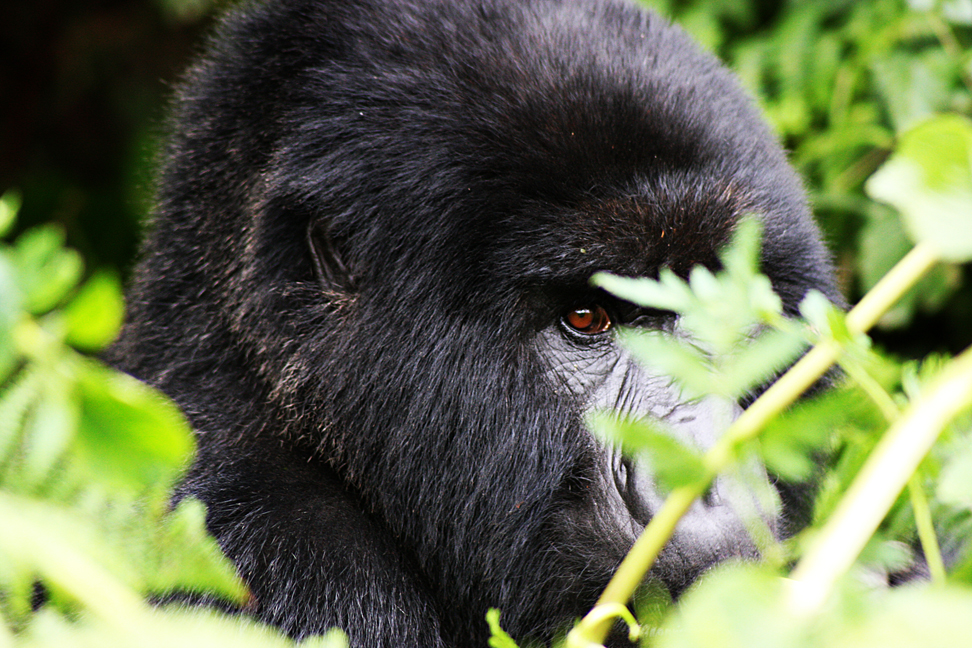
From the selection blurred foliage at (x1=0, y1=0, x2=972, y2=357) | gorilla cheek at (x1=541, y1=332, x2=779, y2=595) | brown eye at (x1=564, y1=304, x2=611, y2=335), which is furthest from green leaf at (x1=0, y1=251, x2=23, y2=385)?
blurred foliage at (x1=0, y1=0, x2=972, y2=357)

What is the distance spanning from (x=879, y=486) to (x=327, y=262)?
1.22m

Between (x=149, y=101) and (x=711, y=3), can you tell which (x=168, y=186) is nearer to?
(x=711, y=3)

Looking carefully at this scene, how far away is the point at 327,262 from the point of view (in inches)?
61.2

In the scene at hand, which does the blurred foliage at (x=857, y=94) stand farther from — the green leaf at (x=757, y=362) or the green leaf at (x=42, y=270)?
the green leaf at (x=42, y=270)

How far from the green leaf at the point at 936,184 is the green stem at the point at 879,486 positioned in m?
0.06

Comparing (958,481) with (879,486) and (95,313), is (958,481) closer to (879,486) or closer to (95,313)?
(879,486)

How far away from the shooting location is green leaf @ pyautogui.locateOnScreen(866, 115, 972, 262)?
0.48m

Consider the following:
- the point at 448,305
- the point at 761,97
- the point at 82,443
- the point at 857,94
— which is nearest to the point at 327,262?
the point at 448,305

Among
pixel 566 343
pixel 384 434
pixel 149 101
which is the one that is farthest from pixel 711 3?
pixel 149 101

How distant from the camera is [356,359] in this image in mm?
1472

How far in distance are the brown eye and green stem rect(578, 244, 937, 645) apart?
3.10 ft

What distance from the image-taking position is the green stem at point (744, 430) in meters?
0.50

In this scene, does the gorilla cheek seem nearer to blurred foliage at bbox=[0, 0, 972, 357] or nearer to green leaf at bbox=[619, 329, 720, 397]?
green leaf at bbox=[619, 329, 720, 397]

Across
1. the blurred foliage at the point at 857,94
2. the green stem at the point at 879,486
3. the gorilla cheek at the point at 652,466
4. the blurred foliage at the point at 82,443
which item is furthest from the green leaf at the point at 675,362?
the blurred foliage at the point at 857,94
